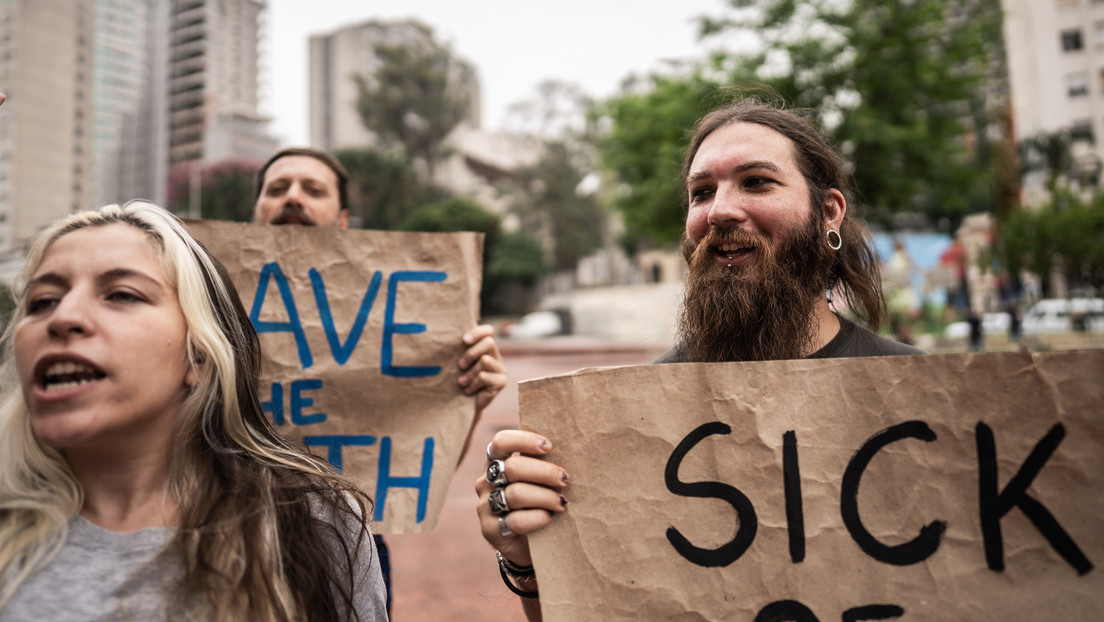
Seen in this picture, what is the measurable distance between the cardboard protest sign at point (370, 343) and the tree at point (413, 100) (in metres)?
45.2

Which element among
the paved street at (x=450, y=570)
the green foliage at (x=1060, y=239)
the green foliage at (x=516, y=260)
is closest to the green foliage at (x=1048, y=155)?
the green foliage at (x=1060, y=239)

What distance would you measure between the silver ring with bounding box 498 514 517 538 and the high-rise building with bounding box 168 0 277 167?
72936 millimetres

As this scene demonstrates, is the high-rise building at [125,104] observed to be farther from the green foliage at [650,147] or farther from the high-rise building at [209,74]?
the green foliage at [650,147]

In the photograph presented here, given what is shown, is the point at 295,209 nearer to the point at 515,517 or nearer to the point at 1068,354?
the point at 515,517

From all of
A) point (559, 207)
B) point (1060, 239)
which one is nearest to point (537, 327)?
point (559, 207)

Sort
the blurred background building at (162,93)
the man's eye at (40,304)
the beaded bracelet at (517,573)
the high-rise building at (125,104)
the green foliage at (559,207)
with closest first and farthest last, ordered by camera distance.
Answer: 1. the man's eye at (40,304)
2. the beaded bracelet at (517,573)
3. the green foliage at (559,207)
4. the blurred background building at (162,93)
5. the high-rise building at (125,104)

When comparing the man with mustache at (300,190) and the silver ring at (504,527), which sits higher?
the man with mustache at (300,190)

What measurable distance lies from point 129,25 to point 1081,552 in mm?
83063

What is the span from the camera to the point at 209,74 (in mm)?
75125

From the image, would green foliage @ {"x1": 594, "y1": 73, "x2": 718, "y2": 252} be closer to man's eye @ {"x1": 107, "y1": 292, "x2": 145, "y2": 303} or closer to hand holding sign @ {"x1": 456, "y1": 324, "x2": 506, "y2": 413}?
hand holding sign @ {"x1": 456, "y1": 324, "x2": 506, "y2": 413}

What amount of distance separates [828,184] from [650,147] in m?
12.0

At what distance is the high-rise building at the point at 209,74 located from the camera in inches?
2719

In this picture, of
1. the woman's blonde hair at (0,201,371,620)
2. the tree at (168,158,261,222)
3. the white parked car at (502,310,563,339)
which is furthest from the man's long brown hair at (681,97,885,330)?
the tree at (168,158,261,222)

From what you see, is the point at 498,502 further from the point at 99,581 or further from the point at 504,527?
the point at 99,581
